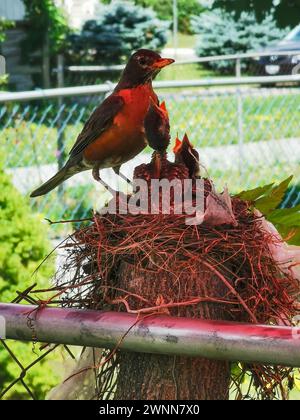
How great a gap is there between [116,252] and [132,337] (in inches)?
13.1

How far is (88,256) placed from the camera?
213cm

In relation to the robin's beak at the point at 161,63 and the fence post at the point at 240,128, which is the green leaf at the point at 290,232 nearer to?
the robin's beak at the point at 161,63

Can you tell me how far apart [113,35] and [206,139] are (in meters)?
12.4

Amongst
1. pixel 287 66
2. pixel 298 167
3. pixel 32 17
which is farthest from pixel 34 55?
pixel 298 167

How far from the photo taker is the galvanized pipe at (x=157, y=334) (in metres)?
1.58

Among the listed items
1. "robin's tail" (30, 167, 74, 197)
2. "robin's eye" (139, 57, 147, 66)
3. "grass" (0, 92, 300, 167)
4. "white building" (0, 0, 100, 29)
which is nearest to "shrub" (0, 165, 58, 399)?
"robin's tail" (30, 167, 74, 197)

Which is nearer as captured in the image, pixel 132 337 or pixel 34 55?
pixel 132 337

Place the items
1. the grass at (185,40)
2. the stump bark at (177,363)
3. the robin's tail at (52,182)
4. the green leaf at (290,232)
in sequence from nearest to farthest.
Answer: the stump bark at (177,363) → the green leaf at (290,232) → the robin's tail at (52,182) → the grass at (185,40)

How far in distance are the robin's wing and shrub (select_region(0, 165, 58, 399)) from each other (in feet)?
5.83

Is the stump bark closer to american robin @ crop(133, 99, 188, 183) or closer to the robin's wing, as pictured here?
american robin @ crop(133, 99, 188, 183)

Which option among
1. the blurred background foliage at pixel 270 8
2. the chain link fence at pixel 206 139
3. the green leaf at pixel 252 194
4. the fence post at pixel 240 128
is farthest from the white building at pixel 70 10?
the green leaf at pixel 252 194

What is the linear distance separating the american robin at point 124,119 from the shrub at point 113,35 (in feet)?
58.8

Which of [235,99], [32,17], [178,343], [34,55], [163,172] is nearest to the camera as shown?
[178,343]
